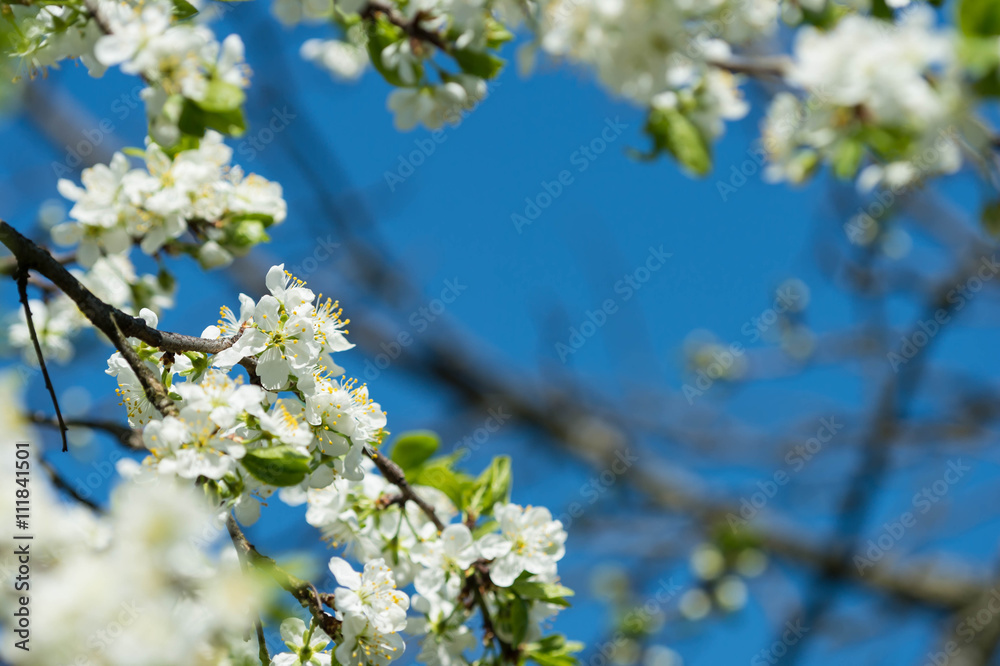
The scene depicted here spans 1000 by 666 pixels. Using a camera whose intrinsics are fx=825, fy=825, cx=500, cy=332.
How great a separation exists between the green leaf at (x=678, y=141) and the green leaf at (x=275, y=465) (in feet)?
4.42

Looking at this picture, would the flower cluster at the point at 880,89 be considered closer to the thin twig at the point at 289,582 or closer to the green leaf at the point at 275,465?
the green leaf at the point at 275,465

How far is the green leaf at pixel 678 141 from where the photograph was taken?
209 centimetres

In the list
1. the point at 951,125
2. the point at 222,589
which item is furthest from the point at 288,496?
the point at 951,125

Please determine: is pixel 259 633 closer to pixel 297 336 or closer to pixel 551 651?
pixel 297 336

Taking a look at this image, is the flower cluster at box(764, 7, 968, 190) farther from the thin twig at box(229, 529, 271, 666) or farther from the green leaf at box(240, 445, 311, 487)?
the thin twig at box(229, 529, 271, 666)

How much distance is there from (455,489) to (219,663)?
665 millimetres

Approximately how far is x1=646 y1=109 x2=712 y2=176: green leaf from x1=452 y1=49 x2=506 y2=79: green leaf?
0.56 m

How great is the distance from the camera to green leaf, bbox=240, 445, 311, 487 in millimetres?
1084

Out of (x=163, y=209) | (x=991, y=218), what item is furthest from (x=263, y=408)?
(x=991, y=218)

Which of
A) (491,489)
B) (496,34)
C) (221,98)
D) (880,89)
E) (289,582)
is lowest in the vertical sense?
(289,582)

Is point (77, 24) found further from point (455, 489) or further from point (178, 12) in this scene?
point (455, 489)

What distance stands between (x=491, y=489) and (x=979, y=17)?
3.64ft

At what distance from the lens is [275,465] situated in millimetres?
1084

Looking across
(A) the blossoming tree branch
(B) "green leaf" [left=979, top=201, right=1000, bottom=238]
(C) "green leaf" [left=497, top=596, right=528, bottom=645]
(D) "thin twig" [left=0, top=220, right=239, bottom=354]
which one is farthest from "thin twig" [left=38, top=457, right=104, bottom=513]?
(B) "green leaf" [left=979, top=201, right=1000, bottom=238]
